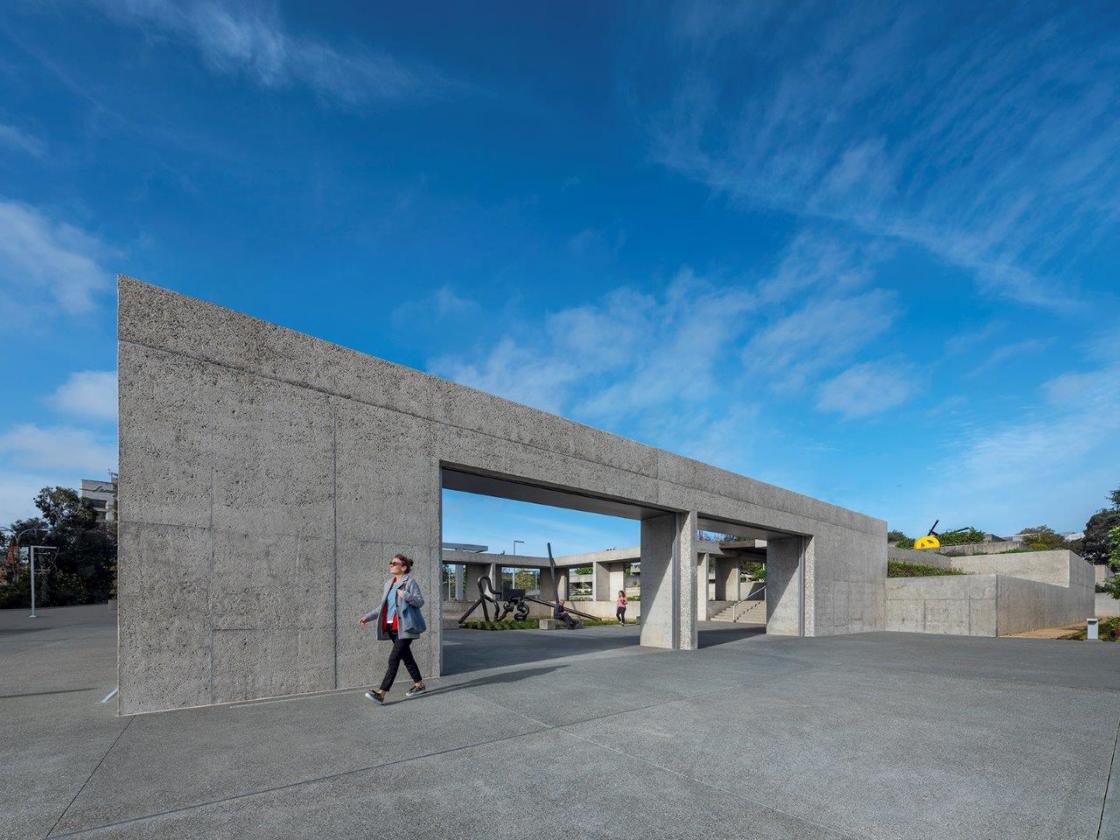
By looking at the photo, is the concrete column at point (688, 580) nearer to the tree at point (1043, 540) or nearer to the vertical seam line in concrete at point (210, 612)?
the vertical seam line in concrete at point (210, 612)

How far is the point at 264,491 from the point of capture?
6.91 metres

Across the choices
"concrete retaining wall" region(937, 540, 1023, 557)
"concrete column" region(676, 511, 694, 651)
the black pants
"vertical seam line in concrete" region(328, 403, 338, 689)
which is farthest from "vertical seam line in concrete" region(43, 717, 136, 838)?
"concrete retaining wall" region(937, 540, 1023, 557)

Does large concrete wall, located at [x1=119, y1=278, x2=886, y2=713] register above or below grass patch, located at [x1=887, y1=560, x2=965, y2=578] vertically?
above

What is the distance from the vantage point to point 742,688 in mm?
8000

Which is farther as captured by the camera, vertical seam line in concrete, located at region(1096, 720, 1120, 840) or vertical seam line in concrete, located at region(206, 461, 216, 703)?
vertical seam line in concrete, located at region(206, 461, 216, 703)

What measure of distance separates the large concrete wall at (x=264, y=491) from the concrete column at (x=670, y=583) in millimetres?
4988

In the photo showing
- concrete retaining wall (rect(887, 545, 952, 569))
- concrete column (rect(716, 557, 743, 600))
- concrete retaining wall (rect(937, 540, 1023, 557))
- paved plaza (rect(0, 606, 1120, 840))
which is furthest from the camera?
concrete retaining wall (rect(937, 540, 1023, 557))

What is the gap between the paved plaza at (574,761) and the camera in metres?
3.57

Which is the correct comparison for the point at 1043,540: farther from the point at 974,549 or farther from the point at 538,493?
the point at 538,493

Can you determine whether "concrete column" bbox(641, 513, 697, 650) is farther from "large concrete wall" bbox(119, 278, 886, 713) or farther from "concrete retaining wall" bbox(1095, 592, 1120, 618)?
"concrete retaining wall" bbox(1095, 592, 1120, 618)

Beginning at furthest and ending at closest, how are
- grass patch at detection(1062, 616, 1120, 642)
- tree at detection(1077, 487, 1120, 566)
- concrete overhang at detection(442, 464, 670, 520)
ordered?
tree at detection(1077, 487, 1120, 566) < grass patch at detection(1062, 616, 1120, 642) < concrete overhang at detection(442, 464, 670, 520)

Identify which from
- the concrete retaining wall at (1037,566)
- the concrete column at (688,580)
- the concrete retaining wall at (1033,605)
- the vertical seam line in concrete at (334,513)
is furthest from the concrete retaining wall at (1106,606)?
the vertical seam line in concrete at (334,513)

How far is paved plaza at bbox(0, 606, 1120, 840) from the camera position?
3566 millimetres

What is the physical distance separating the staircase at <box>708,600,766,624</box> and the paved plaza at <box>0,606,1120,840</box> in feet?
63.5
